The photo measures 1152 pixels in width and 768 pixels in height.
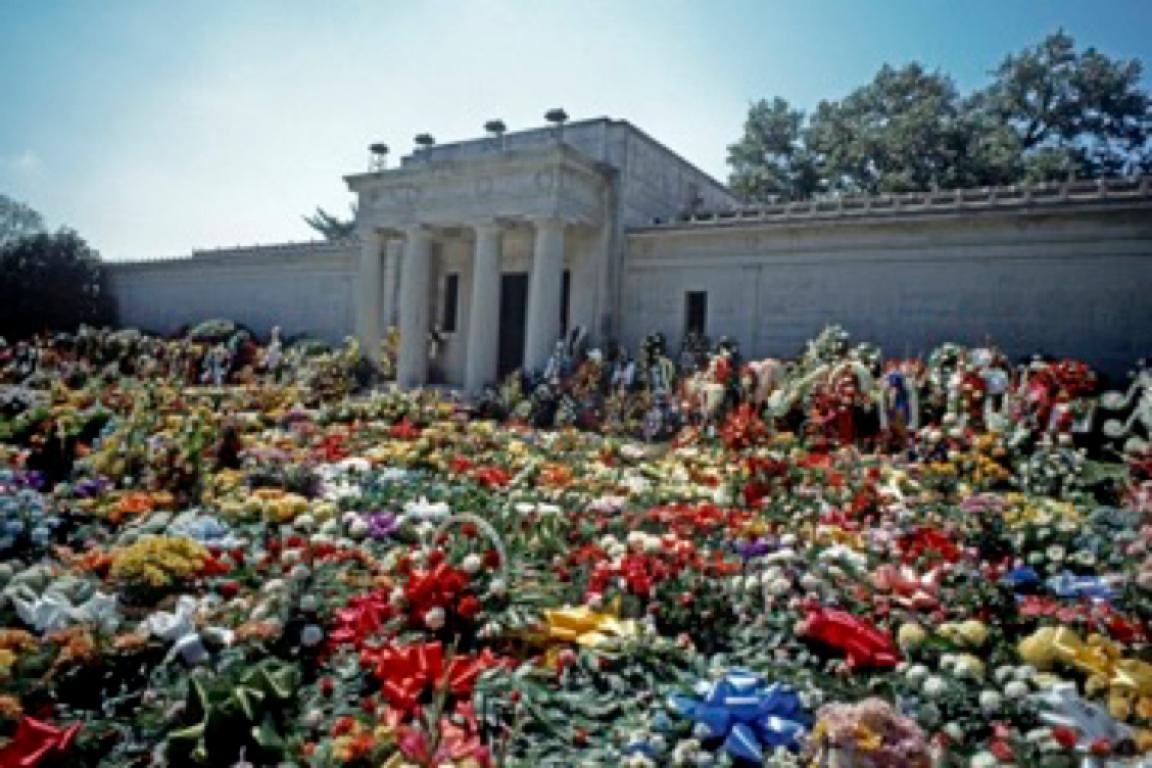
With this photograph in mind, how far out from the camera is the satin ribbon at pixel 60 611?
14.5ft

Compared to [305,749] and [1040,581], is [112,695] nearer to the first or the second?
[305,749]

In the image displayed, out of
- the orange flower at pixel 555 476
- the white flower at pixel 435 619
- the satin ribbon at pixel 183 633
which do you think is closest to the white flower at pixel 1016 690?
the white flower at pixel 435 619

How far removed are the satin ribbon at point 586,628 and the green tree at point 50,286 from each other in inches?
1689

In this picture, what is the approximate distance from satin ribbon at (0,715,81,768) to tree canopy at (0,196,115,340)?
1669 inches

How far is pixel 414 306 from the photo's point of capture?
22781 millimetres

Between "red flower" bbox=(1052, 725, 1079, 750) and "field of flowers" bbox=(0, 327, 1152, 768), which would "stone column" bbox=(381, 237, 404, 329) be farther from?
"red flower" bbox=(1052, 725, 1079, 750)

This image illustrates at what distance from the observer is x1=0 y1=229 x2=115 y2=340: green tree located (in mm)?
37781

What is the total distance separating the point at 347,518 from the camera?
7.12m

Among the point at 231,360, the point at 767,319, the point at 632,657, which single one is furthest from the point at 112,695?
the point at 231,360

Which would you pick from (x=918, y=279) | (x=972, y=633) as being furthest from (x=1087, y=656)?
(x=918, y=279)

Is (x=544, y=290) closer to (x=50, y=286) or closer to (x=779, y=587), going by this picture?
(x=779, y=587)

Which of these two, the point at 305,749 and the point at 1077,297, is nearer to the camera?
the point at 305,749

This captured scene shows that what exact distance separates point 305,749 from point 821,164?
1407 inches

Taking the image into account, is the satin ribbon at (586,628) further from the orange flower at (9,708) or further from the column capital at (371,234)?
the column capital at (371,234)
